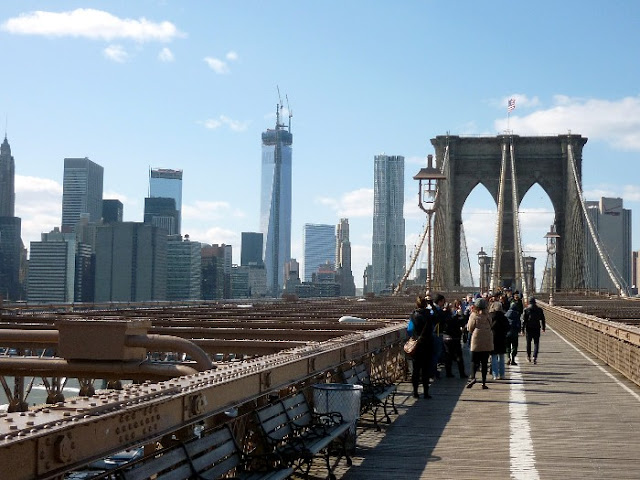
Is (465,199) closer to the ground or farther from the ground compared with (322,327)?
farther from the ground

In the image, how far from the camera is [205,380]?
22.0 feet

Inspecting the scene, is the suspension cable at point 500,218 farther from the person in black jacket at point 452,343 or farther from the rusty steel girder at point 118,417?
the rusty steel girder at point 118,417

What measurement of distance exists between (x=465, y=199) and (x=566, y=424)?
3984 inches

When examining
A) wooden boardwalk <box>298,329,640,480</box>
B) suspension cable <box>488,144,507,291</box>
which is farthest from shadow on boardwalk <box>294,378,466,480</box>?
suspension cable <box>488,144,507,291</box>

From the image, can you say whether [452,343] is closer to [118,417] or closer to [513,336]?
[513,336]

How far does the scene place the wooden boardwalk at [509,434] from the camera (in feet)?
28.7

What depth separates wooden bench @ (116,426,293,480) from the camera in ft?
18.0

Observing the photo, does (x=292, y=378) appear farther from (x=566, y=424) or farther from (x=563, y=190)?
(x=563, y=190)

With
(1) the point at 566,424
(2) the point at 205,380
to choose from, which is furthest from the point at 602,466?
(2) the point at 205,380

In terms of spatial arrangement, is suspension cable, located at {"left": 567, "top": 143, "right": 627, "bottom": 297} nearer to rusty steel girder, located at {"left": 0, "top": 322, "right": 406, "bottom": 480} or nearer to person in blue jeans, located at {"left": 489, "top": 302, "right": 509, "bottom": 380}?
person in blue jeans, located at {"left": 489, "top": 302, "right": 509, "bottom": 380}

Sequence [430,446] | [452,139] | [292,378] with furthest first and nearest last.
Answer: [452,139] < [430,446] < [292,378]

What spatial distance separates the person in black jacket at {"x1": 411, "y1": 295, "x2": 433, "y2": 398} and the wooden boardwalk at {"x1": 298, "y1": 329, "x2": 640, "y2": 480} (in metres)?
0.40

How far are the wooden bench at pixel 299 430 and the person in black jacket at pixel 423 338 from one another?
17.0 feet

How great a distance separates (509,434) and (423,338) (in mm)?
3782
